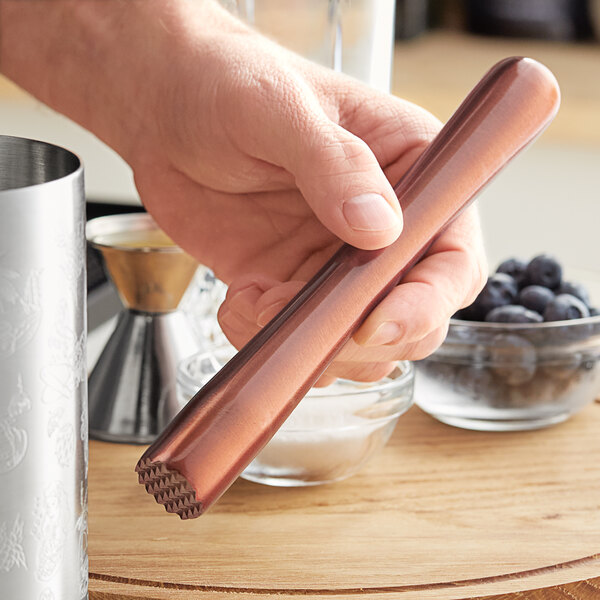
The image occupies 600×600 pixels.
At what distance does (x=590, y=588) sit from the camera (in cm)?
48

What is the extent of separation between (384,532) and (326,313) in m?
0.16

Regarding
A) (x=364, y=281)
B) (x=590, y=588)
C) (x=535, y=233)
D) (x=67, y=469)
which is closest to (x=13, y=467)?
(x=67, y=469)

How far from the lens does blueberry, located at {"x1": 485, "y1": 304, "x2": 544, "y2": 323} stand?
663mm

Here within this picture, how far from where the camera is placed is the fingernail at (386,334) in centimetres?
46

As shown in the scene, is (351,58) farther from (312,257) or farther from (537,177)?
(537,177)

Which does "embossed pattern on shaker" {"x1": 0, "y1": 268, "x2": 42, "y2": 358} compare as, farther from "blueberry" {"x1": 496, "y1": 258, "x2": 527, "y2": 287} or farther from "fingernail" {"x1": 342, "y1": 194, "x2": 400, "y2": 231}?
"blueberry" {"x1": 496, "y1": 258, "x2": 527, "y2": 287}

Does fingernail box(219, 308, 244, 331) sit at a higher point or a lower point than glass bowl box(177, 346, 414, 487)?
higher

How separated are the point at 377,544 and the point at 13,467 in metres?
0.23

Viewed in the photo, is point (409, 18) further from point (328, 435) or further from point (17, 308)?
point (17, 308)

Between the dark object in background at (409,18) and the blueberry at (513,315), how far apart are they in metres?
1.53

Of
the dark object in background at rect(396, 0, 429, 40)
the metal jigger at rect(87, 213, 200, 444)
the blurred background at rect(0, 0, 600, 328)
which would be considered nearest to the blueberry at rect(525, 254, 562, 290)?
the metal jigger at rect(87, 213, 200, 444)

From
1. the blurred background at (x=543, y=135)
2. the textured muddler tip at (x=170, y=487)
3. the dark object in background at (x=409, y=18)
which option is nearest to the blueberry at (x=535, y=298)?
the textured muddler tip at (x=170, y=487)

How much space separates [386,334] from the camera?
48 centimetres

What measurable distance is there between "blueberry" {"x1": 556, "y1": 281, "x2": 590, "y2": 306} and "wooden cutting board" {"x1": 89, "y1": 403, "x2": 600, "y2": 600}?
4.5 inches
